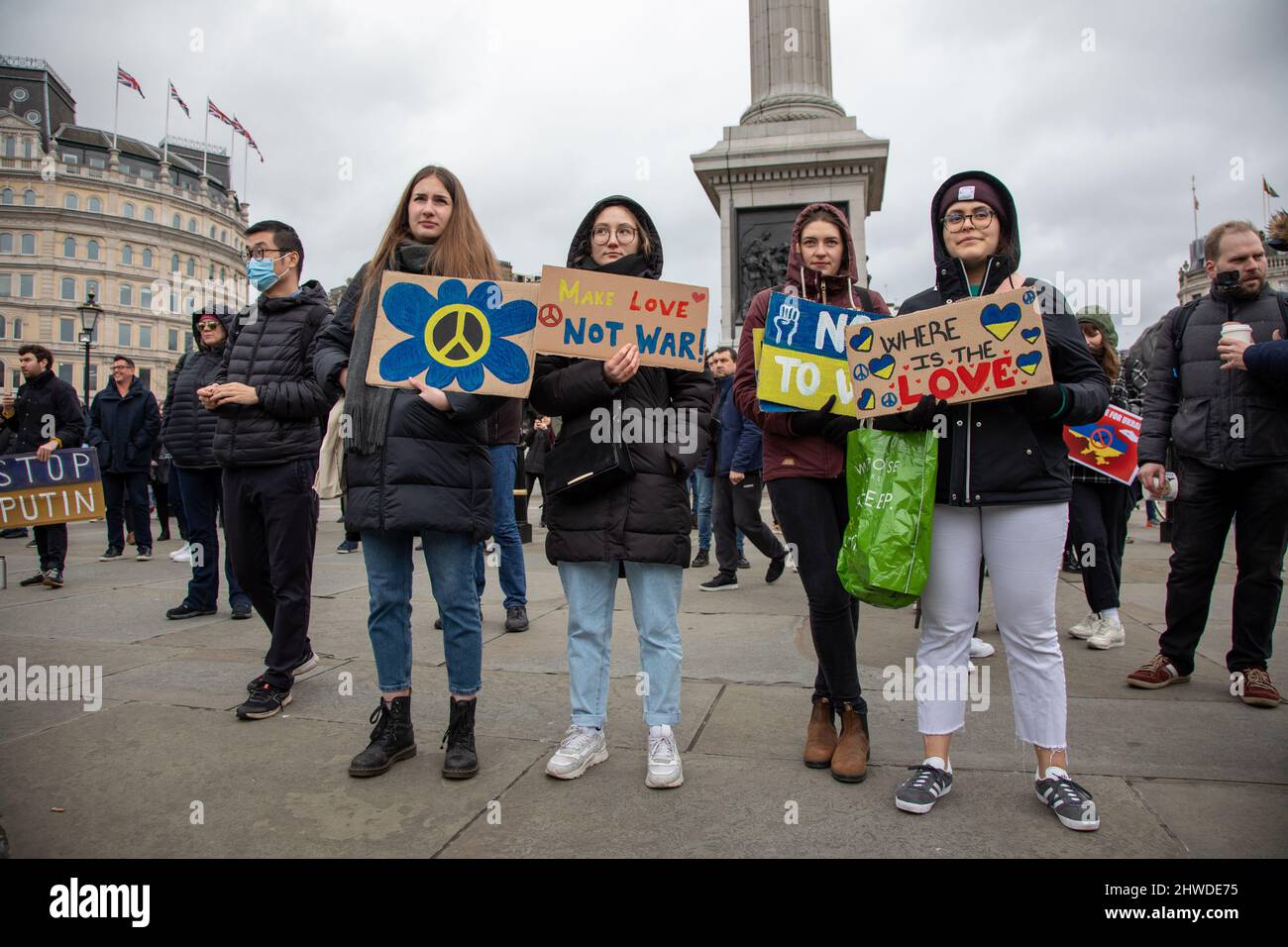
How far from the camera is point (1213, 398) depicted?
13.9 ft

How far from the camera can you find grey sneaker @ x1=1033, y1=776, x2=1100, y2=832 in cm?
256

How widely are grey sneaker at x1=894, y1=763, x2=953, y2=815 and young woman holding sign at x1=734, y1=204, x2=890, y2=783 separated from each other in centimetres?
27

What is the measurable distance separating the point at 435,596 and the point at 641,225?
1.68 m

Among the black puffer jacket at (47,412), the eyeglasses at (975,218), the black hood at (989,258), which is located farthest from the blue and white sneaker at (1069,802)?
the black puffer jacket at (47,412)

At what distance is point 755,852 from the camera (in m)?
2.45

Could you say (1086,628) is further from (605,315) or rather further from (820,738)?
(605,315)

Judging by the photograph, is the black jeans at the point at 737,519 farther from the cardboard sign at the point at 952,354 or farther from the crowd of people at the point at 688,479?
the cardboard sign at the point at 952,354

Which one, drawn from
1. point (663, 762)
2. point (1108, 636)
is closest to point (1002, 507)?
point (663, 762)

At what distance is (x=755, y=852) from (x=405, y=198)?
2.75m

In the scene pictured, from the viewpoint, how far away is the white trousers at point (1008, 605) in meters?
2.78

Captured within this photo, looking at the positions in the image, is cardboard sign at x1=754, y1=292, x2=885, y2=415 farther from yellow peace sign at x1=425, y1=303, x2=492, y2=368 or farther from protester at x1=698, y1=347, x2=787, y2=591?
protester at x1=698, y1=347, x2=787, y2=591

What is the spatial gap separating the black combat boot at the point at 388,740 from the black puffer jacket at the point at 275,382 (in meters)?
1.48

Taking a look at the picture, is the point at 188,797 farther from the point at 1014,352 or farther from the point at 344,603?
the point at 344,603

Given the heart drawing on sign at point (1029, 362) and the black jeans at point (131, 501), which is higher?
the heart drawing on sign at point (1029, 362)
